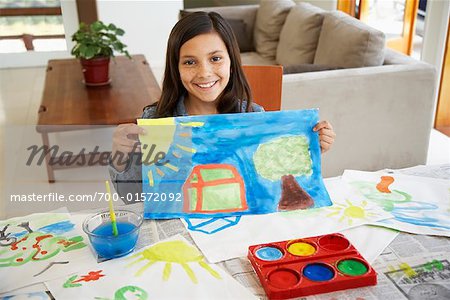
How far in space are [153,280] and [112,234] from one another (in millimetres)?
134

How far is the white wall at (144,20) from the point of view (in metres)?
4.16

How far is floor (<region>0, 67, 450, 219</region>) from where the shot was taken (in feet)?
8.25

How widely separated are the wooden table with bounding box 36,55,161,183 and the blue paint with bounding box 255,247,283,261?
5.18 ft

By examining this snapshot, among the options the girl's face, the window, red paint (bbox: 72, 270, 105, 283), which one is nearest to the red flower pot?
the girl's face

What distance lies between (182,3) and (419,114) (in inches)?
98.8

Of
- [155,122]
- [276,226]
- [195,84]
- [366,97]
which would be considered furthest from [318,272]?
[366,97]

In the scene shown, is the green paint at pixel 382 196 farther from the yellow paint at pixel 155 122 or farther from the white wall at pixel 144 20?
the white wall at pixel 144 20

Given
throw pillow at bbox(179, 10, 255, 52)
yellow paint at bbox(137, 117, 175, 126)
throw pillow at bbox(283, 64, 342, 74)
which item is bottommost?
throw pillow at bbox(179, 10, 255, 52)

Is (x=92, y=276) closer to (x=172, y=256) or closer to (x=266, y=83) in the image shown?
(x=172, y=256)

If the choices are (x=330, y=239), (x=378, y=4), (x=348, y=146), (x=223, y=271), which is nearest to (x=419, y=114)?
(x=348, y=146)

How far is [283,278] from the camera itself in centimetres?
90

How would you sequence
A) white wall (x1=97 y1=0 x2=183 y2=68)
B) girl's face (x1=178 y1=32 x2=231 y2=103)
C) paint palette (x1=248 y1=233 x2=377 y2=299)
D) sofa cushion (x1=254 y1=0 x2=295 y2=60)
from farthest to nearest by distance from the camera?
white wall (x1=97 y1=0 x2=183 y2=68), sofa cushion (x1=254 y1=0 x2=295 y2=60), girl's face (x1=178 y1=32 x2=231 y2=103), paint palette (x1=248 y1=233 x2=377 y2=299)

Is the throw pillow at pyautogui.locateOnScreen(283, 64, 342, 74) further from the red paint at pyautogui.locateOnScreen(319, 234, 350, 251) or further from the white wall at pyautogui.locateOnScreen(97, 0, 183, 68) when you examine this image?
the white wall at pyautogui.locateOnScreen(97, 0, 183, 68)

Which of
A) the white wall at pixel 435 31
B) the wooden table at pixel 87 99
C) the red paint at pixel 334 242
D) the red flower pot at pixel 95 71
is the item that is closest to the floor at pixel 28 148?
the wooden table at pixel 87 99
